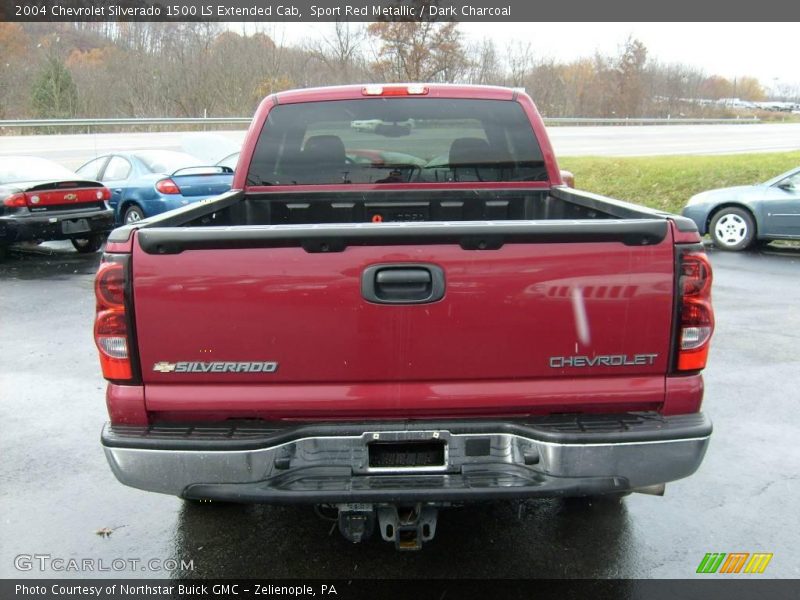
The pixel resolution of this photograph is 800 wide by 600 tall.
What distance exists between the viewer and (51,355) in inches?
260

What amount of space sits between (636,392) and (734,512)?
4.86 ft

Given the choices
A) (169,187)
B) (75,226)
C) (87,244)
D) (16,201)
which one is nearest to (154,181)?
(169,187)

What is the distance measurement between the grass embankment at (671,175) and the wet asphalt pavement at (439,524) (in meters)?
10.6

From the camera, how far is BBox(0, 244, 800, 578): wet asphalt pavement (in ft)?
10.8

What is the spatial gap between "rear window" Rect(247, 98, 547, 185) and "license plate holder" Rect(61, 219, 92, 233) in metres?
A: 7.74

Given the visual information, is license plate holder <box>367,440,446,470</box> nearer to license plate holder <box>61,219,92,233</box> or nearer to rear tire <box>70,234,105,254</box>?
license plate holder <box>61,219,92,233</box>

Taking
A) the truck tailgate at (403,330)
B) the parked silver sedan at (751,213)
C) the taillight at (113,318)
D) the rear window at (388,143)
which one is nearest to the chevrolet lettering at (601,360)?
the truck tailgate at (403,330)

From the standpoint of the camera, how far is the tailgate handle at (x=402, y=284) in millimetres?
2654

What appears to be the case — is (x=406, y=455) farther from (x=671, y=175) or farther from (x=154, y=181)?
(x=671, y=175)

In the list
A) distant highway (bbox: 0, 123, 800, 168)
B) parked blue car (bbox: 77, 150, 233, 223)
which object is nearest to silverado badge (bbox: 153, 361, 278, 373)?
parked blue car (bbox: 77, 150, 233, 223)

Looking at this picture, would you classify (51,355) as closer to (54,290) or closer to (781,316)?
(54,290)

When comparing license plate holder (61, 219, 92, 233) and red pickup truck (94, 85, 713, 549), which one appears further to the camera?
license plate holder (61, 219, 92, 233)

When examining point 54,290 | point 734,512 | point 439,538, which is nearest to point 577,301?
point 439,538

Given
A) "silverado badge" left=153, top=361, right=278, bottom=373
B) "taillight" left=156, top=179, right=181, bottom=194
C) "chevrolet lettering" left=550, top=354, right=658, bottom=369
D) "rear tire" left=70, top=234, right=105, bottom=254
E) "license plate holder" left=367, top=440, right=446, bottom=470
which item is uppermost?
"chevrolet lettering" left=550, top=354, right=658, bottom=369
